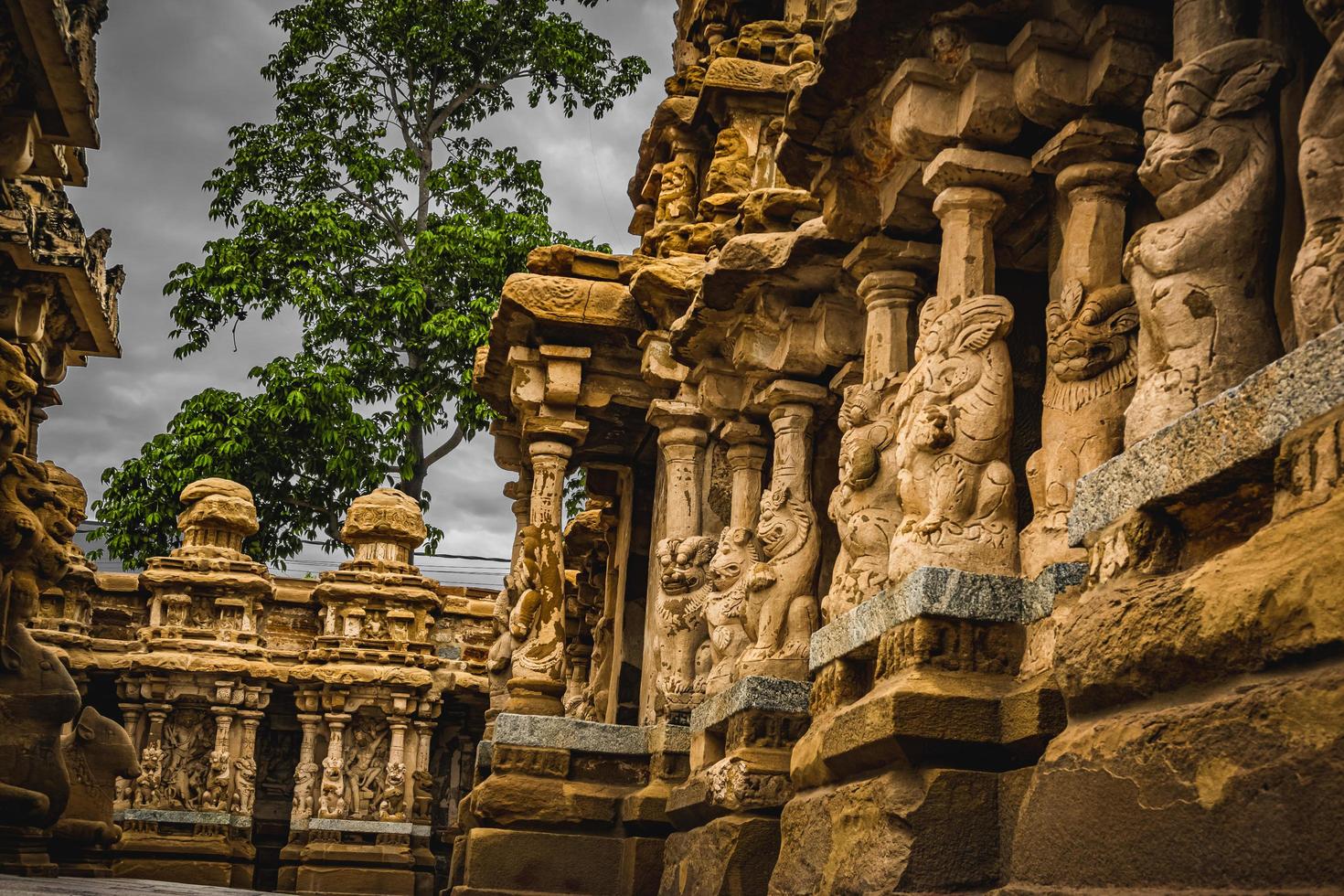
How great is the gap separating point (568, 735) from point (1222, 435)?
8.09 metres

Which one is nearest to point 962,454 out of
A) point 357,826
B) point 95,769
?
point 95,769

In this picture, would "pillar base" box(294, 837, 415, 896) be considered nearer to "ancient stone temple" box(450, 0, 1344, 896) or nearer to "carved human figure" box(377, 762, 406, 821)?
"carved human figure" box(377, 762, 406, 821)

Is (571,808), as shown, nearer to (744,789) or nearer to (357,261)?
(744,789)

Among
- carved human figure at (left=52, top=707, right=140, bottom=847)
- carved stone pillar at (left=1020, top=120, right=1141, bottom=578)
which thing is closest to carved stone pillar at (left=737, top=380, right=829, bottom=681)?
carved stone pillar at (left=1020, top=120, right=1141, bottom=578)

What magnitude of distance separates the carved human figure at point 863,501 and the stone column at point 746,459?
297cm

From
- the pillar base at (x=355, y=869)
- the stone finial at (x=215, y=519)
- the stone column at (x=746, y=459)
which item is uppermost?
the stone finial at (x=215, y=519)

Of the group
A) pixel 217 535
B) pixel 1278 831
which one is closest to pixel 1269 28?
pixel 1278 831

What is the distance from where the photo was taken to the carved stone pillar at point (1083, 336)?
18.7 feet

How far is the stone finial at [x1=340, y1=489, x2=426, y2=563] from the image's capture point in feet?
69.2

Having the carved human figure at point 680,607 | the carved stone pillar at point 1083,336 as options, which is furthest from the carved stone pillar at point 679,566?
the carved stone pillar at point 1083,336

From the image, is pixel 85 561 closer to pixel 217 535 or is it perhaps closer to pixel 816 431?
pixel 217 535

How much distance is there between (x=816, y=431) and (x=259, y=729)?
1335 cm

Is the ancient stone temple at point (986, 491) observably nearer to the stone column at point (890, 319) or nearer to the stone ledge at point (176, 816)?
the stone column at point (890, 319)

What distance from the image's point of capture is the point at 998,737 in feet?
18.1
